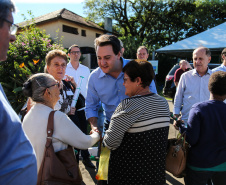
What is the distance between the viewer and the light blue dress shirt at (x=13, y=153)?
0.78 metres

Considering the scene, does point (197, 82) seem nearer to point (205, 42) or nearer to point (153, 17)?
point (205, 42)

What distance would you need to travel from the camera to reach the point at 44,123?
1.61 metres

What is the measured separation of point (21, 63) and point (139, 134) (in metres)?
5.14

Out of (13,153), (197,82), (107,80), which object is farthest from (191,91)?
(13,153)

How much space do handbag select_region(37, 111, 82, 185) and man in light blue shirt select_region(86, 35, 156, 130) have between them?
1.98 feet

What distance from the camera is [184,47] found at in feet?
42.5

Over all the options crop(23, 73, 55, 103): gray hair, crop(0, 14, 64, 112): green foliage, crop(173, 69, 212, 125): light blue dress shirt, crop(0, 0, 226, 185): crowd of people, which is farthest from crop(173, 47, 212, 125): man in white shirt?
crop(0, 14, 64, 112): green foliage

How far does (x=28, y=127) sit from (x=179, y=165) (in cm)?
155

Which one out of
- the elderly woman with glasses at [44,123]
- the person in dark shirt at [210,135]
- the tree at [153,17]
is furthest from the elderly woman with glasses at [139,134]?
the tree at [153,17]

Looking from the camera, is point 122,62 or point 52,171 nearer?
point 52,171

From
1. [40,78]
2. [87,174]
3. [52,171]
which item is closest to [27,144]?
[52,171]

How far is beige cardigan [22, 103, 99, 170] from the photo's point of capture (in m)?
1.58

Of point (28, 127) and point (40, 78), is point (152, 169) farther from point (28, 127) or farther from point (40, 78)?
point (40, 78)

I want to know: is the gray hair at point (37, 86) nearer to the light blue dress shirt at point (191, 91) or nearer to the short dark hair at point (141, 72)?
the short dark hair at point (141, 72)
